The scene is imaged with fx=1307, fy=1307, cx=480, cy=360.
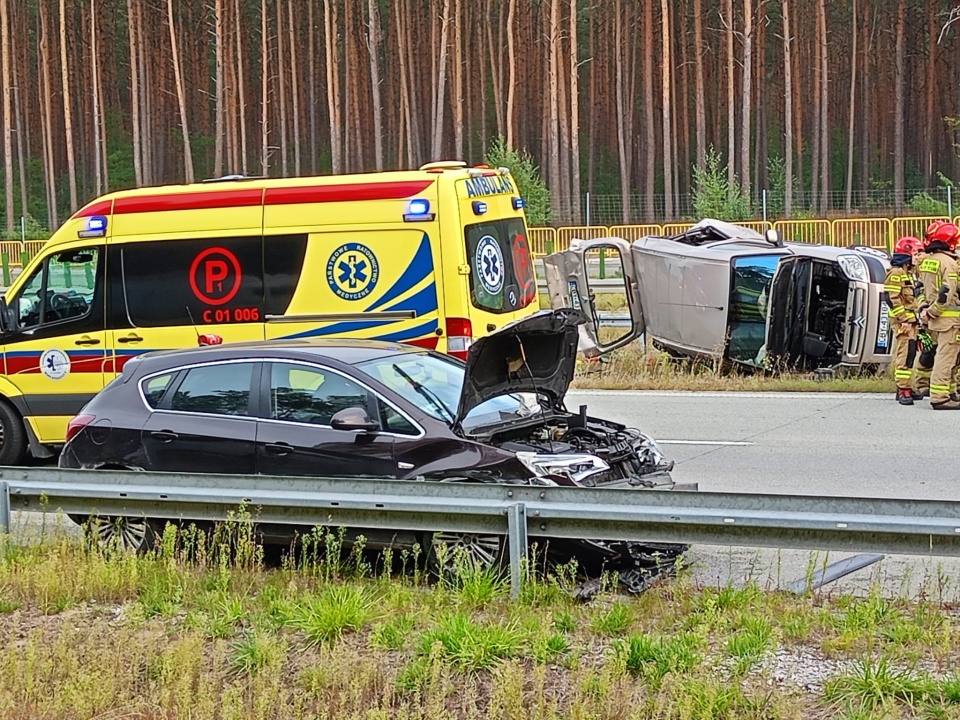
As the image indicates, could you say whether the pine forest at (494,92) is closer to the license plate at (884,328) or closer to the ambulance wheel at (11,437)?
the license plate at (884,328)

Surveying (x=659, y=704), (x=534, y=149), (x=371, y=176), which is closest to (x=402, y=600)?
(x=659, y=704)

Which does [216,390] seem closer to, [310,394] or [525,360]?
[310,394]

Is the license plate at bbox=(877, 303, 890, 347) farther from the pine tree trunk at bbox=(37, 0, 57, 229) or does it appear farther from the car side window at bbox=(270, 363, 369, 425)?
the pine tree trunk at bbox=(37, 0, 57, 229)

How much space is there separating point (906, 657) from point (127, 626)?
11.5ft

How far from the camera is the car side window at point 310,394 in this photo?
24.8 feet

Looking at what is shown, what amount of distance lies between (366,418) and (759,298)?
8639 mm

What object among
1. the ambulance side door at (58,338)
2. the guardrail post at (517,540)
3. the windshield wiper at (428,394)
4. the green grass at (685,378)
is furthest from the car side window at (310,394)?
the green grass at (685,378)

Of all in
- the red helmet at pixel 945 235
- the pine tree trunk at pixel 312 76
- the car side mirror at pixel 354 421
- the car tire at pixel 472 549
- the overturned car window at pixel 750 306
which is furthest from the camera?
the pine tree trunk at pixel 312 76

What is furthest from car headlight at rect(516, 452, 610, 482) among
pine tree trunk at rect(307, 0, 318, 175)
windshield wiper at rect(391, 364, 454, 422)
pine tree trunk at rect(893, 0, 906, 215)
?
pine tree trunk at rect(307, 0, 318, 175)

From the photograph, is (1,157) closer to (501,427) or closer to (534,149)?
(534,149)

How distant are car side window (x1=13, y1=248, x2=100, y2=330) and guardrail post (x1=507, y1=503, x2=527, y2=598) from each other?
21.1 ft

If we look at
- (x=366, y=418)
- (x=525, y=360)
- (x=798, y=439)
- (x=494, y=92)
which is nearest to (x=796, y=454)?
(x=798, y=439)

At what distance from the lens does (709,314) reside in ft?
50.4

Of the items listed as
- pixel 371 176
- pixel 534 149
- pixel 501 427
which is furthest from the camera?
pixel 534 149
